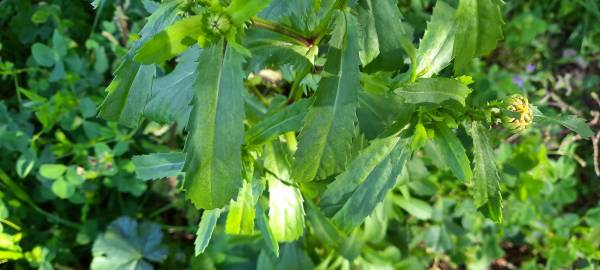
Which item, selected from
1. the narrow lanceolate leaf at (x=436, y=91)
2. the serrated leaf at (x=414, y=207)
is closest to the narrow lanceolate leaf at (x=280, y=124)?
the narrow lanceolate leaf at (x=436, y=91)

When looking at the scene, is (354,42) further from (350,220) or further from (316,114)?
(350,220)

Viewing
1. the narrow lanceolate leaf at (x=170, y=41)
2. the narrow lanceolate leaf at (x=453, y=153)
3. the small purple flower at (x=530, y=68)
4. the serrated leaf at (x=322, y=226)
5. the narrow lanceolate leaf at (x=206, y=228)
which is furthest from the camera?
the small purple flower at (x=530, y=68)

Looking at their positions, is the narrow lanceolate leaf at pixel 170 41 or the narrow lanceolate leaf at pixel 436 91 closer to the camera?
the narrow lanceolate leaf at pixel 170 41

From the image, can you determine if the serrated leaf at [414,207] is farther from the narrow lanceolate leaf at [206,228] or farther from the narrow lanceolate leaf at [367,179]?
the narrow lanceolate leaf at [206,228]

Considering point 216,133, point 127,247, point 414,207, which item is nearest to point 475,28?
point 216,133

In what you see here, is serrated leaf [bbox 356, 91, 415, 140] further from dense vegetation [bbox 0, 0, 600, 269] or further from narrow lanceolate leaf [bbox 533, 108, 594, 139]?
narrow lanceolate leaf [bbox 533, 108, 594, 139]

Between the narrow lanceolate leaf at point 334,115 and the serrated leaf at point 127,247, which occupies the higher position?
the narrow lanceolate leaf at point 334,115

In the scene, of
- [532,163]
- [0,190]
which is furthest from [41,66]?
[532,163]
